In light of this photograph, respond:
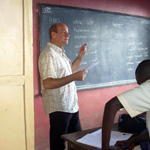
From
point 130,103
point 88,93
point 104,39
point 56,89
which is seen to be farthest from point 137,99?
point 104,39

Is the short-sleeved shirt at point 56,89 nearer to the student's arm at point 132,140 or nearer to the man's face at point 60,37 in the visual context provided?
the man's face at point 60,37

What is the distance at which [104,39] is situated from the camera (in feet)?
12.6

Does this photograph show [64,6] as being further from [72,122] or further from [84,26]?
[72,122]

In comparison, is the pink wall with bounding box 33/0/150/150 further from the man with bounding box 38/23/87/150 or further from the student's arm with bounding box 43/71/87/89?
the student's arm with bounding box 43/71/87/89

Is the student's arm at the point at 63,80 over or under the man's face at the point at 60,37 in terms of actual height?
under

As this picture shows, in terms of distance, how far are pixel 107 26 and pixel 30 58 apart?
8.99ft

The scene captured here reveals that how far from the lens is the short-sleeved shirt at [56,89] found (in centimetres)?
235

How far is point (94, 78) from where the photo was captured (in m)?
3.77

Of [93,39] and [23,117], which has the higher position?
[93,39]

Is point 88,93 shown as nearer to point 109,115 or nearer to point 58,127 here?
point 58,127

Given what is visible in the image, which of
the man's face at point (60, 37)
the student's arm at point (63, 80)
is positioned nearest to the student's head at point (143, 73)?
the student's arm at point (63, 80)

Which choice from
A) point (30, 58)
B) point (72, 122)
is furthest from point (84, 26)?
point (30, 58)

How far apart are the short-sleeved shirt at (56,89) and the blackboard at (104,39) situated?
767mm

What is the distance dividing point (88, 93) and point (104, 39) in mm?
847
